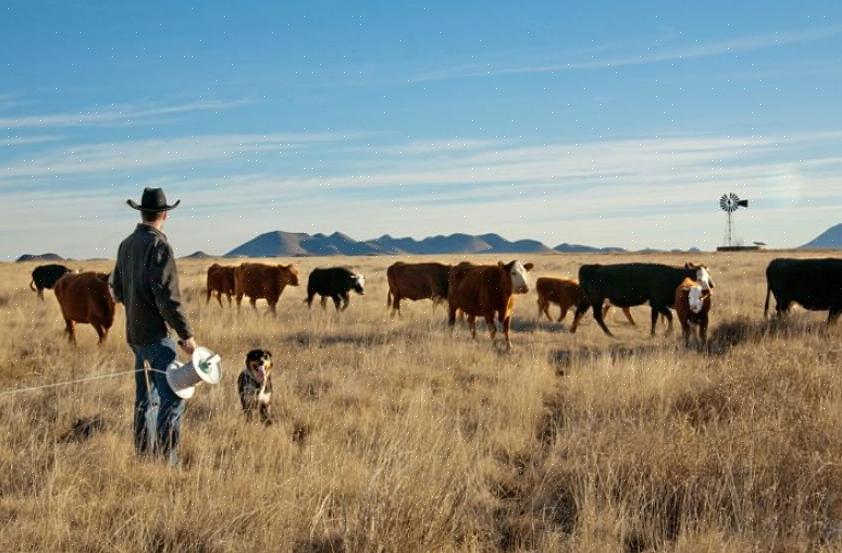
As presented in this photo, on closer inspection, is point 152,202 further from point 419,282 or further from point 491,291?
point 419,282

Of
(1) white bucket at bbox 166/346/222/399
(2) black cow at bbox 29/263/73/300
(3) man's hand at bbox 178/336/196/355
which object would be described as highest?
(2) black cow at bbox 29/263/73/300

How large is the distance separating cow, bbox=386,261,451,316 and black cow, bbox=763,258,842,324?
26.3 feet

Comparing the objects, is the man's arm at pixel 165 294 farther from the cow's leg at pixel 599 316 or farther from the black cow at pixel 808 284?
the black cow at pixel 808 284

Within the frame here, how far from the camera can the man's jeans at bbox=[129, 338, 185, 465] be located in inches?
254

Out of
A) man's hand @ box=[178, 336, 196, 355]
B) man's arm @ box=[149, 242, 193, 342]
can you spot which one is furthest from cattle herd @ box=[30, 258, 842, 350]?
man's hand @ box=[178, 336, 196, 355]

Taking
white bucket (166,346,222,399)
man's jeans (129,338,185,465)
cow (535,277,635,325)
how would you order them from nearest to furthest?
white bucket (166,346,222,399) < man's jeans (129,338,185,465) < cow (535,277,635,325)

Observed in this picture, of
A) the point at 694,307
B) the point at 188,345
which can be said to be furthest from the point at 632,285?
the point at 188,345

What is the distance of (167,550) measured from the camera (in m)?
4.72

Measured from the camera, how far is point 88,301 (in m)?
13.0

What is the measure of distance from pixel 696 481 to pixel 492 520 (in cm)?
160

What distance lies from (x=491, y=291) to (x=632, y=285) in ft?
15.9

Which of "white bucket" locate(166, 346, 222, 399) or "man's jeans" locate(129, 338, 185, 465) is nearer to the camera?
"white bucket" locate(166, 346, 222, 399)

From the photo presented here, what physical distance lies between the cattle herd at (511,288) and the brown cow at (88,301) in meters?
0.02

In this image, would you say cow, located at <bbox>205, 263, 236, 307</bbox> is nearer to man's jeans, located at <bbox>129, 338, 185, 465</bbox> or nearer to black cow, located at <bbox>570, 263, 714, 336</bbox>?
black cow, located at <bbox>570, 263, 714, 336</bbox>
